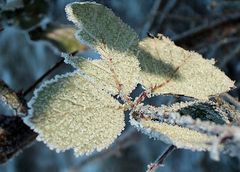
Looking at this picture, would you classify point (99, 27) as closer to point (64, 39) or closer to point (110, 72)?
point (110, 72)

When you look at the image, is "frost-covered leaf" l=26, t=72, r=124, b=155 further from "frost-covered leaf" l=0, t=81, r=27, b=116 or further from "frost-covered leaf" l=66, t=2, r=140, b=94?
"frost-covered leaf" l=0, t=81, r=27, b=116

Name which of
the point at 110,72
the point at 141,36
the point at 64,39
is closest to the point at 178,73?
the point at 110,72

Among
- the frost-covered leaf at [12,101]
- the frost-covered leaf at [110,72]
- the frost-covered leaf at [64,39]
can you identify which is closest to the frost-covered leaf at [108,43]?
the frost-covered leaf at [110,72]

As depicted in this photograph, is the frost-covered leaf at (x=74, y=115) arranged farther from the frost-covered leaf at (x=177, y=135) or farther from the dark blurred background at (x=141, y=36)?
the dark blurred background at (x=141, y=36)

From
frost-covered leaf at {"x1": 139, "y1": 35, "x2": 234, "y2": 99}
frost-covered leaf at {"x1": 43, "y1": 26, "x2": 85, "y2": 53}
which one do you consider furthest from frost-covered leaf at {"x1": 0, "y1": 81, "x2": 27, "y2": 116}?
frost-covered leaf at {"x1": 43, "y1": 26, "x2": 85, "y2": 53}

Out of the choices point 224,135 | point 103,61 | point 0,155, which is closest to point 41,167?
point 0,155

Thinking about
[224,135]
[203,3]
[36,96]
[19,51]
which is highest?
[224,135]

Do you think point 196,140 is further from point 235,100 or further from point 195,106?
point 235,100
